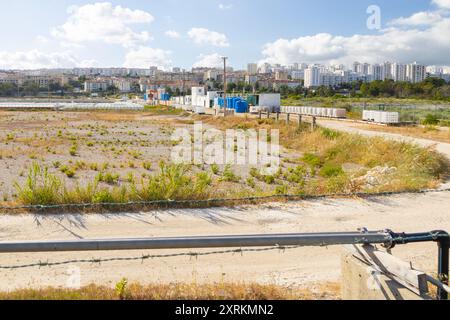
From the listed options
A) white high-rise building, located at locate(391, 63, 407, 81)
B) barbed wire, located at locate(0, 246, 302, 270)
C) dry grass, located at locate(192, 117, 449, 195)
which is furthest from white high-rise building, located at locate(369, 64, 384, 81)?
barbed wire, located at locate(0, 246, 302, 270)

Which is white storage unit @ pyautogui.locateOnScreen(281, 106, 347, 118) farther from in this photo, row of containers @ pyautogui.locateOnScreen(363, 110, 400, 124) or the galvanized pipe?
the galvanized pipe

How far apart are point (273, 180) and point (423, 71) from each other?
177778mm

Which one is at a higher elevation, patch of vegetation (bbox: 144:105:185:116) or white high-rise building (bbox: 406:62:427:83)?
white high-rise building (bbox: 406:62:427:83)

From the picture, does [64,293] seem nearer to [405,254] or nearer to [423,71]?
[405,254]

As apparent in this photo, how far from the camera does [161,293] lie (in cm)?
482

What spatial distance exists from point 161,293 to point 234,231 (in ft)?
11.4

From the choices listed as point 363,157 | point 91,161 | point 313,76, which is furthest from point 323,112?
point 313,76

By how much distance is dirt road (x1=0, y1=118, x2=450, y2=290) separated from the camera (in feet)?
19.7

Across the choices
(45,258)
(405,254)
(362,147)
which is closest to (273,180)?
(362,147)

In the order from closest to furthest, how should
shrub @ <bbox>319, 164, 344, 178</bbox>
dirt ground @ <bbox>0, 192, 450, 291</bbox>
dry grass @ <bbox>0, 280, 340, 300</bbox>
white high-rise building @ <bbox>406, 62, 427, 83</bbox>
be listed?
dry grass @ <bbox>0, 280, 340, 300</bbox> < dirt ground @ <bbox>0, 192, 450, 291</bbox> < shrub @ <bbox>319, 164, 344, 178</bbox> < white high-rise building @ <bbox>406, 62, 427, 83</bbox>

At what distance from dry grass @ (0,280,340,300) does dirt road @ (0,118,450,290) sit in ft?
2.31

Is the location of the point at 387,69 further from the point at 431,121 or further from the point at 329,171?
the point at 329,171

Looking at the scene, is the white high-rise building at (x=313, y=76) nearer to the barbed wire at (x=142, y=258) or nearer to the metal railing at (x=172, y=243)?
the barbed wire at (x=142, y=258)

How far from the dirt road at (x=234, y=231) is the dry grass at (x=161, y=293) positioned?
27.8 inches
